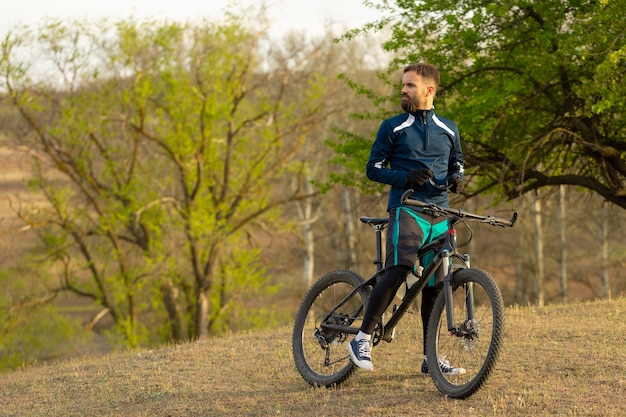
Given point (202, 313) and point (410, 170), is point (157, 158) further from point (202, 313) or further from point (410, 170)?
point (410, 170)

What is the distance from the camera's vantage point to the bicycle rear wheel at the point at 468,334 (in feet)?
16.5

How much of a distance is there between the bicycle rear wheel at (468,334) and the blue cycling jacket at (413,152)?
0.61 meters

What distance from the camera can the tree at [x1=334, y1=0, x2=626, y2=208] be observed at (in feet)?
46.2

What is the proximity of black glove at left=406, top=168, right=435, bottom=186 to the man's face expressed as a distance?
0.52 meters

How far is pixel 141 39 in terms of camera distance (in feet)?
87.9

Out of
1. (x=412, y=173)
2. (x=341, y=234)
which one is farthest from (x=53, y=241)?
(x=412, y=173)

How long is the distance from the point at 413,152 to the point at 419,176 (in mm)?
312

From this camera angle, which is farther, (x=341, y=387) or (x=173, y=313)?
(x=173, y=313)

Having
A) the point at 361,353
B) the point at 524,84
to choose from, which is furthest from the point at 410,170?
the point at 524,84

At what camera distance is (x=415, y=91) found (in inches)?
217

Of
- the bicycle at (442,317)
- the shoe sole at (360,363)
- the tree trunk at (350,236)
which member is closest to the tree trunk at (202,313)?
the tree trunk at (350,236)

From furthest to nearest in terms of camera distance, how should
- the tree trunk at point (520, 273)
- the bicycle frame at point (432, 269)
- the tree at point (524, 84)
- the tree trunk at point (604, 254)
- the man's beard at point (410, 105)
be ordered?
the tree trunk at point (520, 273)
the tree trunk at point (604, 254)
the tree at point (524, 84)
the man's beard at point (410, 105)
the bicycle frame at point (432, 269)

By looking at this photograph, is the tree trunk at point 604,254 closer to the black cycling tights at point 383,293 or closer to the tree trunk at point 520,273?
the tree trunk at point 520,273

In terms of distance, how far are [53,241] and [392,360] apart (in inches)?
868
